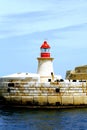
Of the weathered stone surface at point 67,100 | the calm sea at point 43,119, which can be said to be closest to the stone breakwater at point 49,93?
the weathered stone surface at point 67,100

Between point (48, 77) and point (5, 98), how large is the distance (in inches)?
196

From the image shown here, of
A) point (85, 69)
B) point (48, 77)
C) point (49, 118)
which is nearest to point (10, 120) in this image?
point (49, 118)

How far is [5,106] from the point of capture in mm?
50562

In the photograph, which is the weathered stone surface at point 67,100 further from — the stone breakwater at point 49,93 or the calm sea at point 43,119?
the calm sea at point 43,119

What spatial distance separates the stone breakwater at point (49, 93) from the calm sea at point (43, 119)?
1078 mm

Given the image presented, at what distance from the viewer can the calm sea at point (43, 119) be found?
124 ft

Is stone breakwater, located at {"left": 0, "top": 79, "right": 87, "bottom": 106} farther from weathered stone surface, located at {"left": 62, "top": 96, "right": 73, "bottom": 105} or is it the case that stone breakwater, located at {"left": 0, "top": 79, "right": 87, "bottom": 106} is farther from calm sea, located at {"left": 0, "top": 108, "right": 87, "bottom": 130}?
calm sea, located at {"left": 0, "top": 108, "right": 87, "bottom": 130}

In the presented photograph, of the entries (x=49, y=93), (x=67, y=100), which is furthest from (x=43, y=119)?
(x=67, y=100)

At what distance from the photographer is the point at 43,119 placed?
1639 inches

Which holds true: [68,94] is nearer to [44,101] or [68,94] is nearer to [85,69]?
[44,101]

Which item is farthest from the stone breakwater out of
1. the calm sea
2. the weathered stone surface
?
the calm sea

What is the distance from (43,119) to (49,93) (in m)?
7.13

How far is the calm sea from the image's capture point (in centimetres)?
3789

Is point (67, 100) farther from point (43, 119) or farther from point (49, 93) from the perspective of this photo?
point (43, 119)
